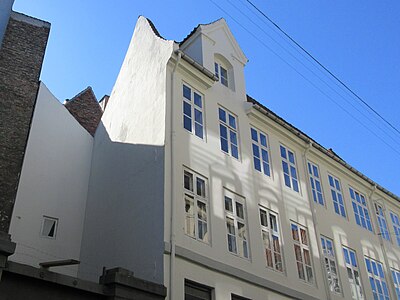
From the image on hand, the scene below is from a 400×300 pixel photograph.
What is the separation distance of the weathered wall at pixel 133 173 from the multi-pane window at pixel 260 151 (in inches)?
154

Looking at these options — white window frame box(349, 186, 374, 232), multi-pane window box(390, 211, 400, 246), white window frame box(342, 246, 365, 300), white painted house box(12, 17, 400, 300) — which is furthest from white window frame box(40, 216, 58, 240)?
multi-pane window box(390, 211, 400, 246)

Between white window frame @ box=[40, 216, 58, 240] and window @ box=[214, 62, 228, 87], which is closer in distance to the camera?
white window frame @ box=[40, 216, 58, 240]

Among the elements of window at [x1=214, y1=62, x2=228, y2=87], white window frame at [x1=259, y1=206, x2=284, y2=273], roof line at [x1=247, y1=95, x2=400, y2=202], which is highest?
window at [x1=214, y1=62, x2=228, y2=87]

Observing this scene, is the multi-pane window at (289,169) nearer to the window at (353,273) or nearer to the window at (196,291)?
the window at (353,273)

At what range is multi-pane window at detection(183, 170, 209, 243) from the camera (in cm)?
1259

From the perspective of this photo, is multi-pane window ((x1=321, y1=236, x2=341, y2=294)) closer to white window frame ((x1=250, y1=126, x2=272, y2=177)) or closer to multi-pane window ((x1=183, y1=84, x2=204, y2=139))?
white window frame ((x1=250, y1=126, x2=272, y2=177))

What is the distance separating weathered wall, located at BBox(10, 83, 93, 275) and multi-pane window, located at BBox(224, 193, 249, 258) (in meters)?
4.78

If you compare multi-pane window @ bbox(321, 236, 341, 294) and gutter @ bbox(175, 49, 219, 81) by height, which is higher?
gutter @ bbox(175, 49, 219, 81)

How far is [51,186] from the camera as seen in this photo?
15.3 meters

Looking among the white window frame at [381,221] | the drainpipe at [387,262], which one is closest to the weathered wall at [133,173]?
the drainpipe at [387,262]

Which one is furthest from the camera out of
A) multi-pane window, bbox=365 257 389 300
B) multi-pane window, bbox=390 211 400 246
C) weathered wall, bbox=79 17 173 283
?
multi-pane window, bbox=390 211 400 246

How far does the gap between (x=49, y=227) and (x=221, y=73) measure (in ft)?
25.5

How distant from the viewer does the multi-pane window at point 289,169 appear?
56.2 ft

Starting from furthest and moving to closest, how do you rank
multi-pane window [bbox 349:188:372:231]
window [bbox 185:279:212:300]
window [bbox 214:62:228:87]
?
multi-pane window [bbox 349:188:372:231], window [bbox 214:62:228:87], window [bbox 185:279:212:300]
